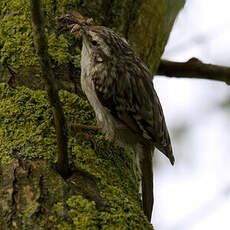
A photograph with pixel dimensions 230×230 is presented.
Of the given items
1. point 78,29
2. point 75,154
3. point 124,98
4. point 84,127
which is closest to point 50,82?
point 75,154

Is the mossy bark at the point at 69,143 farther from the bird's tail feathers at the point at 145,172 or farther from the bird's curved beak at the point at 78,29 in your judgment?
the bird's tail feathers at the point at 145,172

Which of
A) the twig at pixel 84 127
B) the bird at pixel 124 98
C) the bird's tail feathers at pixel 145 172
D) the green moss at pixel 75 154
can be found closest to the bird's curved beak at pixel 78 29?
the bird at pixel 124 98

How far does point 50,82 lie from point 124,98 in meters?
0.96

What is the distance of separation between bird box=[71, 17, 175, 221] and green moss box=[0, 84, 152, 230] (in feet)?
0.57

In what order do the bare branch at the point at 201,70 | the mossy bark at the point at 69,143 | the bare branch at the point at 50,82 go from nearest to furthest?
the bare branch at the point at 50,82 → the mossy bark at the point at 69,143 → the bare branch at the point at 201,70

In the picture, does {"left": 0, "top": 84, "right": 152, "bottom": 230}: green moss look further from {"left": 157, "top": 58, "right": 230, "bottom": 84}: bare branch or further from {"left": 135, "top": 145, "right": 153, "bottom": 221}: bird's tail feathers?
{"left": 157, "top": 58, "right": 230, "bottom": 84}: bare branch

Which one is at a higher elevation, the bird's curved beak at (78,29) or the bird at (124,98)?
the bird's curved beak at (78,29)

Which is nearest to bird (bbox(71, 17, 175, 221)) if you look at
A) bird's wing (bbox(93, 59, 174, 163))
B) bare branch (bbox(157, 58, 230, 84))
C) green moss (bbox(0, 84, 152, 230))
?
bird's wing (bbox(93, 59, 174, 163))

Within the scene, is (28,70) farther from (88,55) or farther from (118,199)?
(118,199)

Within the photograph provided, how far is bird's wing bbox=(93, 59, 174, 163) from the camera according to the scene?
2.62 meters

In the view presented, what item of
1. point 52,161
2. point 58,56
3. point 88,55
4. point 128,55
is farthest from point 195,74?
point 52,161

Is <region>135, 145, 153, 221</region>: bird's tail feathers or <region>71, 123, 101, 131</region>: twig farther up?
<region>71, 123, 101, 131</region>: twig

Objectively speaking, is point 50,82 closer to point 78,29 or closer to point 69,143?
point 69,143

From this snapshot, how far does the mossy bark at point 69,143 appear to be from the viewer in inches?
70.6
